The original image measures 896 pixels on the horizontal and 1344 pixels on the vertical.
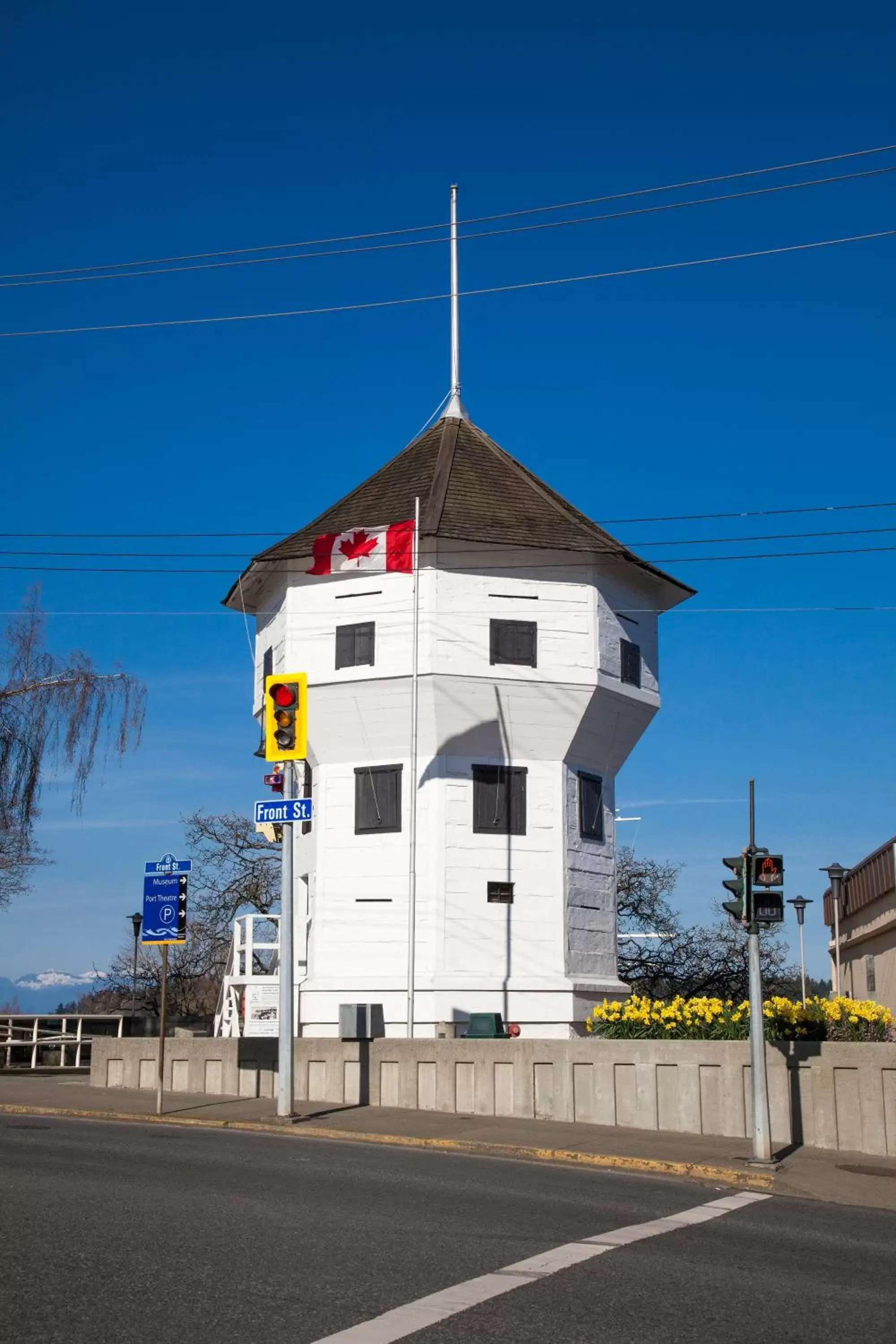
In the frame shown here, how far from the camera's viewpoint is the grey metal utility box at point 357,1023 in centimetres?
2264

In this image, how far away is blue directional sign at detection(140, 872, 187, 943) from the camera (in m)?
21.0

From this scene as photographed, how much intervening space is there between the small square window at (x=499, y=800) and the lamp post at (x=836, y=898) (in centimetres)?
953

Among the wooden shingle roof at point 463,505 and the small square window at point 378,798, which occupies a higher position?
the wooden shingle roof at point 463,505

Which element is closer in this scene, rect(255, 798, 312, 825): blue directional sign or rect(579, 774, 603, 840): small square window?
rect(255, 798, 312, 825): blue directional sign

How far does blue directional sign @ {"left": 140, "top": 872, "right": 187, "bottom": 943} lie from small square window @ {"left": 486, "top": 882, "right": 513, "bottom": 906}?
8825 mm

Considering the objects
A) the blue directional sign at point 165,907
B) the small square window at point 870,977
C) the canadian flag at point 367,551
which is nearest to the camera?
the blue directional sign at point 165,907

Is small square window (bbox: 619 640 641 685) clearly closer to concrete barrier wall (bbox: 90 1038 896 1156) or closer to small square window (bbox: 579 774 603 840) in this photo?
small square window (bbox: 579 774 603 840)

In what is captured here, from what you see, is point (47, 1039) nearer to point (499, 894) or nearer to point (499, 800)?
point (499, 894)

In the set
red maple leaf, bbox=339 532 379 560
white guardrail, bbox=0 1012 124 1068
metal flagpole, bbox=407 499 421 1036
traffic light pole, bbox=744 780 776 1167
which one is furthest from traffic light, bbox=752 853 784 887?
white guardrail, bbox=0 1012 124 1068

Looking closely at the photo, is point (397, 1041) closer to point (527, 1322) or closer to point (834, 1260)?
point (834, 1260)

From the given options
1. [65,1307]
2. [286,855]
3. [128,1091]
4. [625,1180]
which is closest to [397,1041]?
[286,855]

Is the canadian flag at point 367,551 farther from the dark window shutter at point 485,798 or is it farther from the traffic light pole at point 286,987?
the traffic light pole at point 286,987

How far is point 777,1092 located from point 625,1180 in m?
4.23

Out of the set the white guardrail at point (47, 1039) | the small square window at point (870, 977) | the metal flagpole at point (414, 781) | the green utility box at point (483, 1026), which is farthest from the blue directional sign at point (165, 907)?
the small square window at point (870, 977)
